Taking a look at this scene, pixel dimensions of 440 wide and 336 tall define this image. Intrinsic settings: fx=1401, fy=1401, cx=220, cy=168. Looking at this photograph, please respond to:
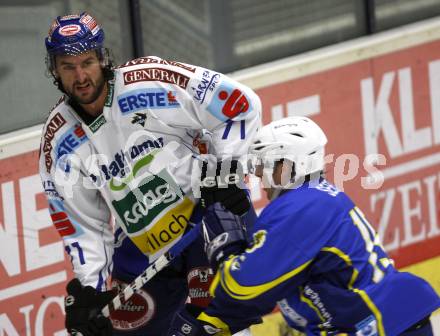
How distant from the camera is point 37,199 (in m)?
5.02

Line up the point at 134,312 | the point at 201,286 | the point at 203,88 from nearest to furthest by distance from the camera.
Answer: the point at 203,88
the point at 201,286
the point at 134,312

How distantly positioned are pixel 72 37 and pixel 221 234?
0.77 metres

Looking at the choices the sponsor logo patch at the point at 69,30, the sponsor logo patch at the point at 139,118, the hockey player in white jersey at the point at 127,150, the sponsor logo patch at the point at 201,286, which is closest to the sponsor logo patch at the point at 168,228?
the hockey player in white jersey at the point at 127,150

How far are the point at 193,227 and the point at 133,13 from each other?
48.9 inches

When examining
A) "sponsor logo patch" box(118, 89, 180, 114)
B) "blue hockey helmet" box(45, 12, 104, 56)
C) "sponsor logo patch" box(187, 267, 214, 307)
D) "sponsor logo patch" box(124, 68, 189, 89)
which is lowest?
"sponsor logo patch" box(187, 267, 214, 307)

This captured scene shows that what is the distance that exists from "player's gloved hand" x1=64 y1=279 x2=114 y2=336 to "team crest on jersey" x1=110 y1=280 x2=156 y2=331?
0.23m

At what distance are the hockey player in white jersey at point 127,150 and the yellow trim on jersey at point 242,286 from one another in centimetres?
53

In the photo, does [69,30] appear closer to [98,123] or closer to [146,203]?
[98,123]

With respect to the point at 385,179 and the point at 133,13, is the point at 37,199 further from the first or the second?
the point at 385,179

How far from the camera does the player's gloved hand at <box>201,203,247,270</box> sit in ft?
12.4

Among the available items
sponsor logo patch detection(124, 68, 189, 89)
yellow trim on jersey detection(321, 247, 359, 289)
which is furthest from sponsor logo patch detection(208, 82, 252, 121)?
yellow trim on jersey detection(321, 247, 359, 289)

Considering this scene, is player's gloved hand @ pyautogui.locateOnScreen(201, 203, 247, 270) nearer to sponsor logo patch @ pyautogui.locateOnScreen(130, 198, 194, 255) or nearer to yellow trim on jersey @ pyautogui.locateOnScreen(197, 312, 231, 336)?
yellow trim on jersey @ pyautogui.locateOnScreen(197, 312, 231, 336)

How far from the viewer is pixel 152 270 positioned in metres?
4.29

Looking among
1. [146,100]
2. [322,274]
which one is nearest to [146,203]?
[146,100]
